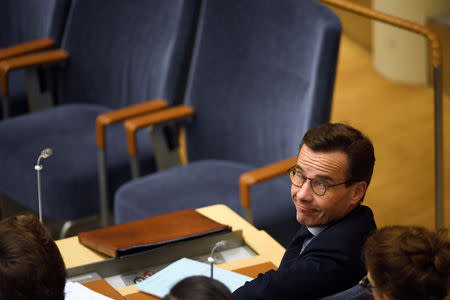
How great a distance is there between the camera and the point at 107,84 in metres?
3.28

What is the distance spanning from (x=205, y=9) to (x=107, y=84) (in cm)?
59

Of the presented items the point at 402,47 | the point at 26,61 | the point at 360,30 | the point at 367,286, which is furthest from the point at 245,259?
the point at 360,30

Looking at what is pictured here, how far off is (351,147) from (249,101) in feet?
3.65

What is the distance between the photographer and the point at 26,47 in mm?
3439

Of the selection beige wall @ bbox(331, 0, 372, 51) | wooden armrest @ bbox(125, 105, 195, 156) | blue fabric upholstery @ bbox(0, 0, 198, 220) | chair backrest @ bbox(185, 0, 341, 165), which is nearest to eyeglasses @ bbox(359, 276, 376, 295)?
chair backrest @ bbox(185, 0, 341, 165)

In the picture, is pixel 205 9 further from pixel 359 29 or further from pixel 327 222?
pixel 359 29

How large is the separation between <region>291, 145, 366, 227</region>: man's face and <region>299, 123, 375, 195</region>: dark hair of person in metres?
0.01

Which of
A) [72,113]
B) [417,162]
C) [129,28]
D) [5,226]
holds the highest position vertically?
[5,226]

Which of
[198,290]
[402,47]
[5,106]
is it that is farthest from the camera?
[402,47]

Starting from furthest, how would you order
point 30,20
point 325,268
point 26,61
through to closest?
point 30,20 < point 26,61 < point 325,268

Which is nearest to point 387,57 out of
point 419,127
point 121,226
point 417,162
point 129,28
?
point 419,127

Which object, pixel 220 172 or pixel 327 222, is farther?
pixel 220 172

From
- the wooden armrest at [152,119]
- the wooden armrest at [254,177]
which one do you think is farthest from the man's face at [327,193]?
the wooden armrest at [152,119]

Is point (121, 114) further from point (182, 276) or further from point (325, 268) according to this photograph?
point (325, 268)
